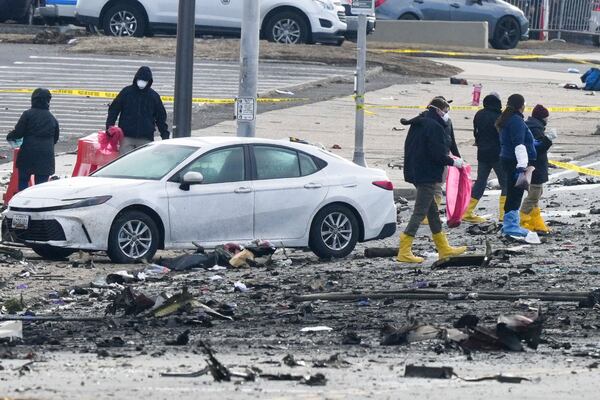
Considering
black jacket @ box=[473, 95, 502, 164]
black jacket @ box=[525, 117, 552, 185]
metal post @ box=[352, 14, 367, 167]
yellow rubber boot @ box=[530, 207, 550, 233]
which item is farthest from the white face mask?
metal post @ box=[352, 14, 367, 167]

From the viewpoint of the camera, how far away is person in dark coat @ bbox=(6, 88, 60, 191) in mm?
17484

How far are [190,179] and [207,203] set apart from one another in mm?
375

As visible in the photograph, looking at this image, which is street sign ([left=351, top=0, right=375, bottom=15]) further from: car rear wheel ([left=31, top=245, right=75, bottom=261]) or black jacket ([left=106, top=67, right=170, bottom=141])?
car rear wheel ([left=31, top=245, right=75, bottom=261])

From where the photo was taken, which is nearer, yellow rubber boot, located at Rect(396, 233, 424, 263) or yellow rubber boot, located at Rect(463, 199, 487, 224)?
yellow rubber boot, located at Rect(396, 233, 424, 263)

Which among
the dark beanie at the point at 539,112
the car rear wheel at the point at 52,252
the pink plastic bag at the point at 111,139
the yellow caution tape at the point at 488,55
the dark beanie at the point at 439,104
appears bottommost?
the car rear wheel at the point at 52,252

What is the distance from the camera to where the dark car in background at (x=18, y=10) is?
38.1 metres

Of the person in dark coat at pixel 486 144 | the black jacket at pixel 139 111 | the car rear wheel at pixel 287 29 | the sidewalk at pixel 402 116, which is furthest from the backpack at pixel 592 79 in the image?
the black jacket at pixel 139 111

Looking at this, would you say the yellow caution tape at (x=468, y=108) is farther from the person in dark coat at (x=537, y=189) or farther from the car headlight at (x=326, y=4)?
the person in dark coat at (x=537, y=189)

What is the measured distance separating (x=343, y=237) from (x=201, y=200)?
5.42ft

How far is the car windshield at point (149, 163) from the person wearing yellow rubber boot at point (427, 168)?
2.24 meters

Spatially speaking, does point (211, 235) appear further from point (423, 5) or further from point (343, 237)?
point (423, 5)

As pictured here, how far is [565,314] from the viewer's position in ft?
37.8

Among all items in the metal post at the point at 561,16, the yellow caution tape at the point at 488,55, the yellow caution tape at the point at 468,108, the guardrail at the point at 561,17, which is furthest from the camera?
the metal post at the point at 561,16

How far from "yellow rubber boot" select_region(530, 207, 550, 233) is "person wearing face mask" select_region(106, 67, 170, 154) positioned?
173 inches
